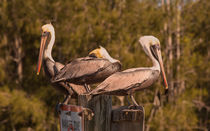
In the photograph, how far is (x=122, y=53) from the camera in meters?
12.2

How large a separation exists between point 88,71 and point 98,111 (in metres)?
0.79

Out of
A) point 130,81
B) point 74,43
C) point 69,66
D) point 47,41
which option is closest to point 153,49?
point 130,81

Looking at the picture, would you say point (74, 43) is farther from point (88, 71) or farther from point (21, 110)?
point (88, 71)

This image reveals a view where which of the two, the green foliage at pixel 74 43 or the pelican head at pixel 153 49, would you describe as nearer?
the pelican head at pixel 153 49

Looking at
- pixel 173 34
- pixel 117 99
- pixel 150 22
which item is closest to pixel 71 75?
pixel 117 99

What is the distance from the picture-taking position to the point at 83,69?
3893 mm

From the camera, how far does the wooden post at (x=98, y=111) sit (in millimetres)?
3135

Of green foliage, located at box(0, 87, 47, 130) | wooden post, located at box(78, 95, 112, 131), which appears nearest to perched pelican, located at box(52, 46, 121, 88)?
wooden post, located at box(78, 95, 112, 131)

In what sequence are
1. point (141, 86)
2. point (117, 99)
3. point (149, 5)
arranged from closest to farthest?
point (141, 86) < point (117, 99) < point (149, 5)

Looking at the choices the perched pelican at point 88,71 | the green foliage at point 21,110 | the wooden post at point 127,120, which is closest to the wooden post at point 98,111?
the wooden post at point 127,120

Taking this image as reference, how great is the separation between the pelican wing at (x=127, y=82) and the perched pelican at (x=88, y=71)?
22 cm

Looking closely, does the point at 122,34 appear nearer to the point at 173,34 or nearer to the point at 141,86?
the point at 173,34

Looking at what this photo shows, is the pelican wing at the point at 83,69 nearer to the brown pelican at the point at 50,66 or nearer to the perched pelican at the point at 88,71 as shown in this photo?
the perched pelican at the point at 88,71

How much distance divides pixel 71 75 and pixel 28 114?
951cm
